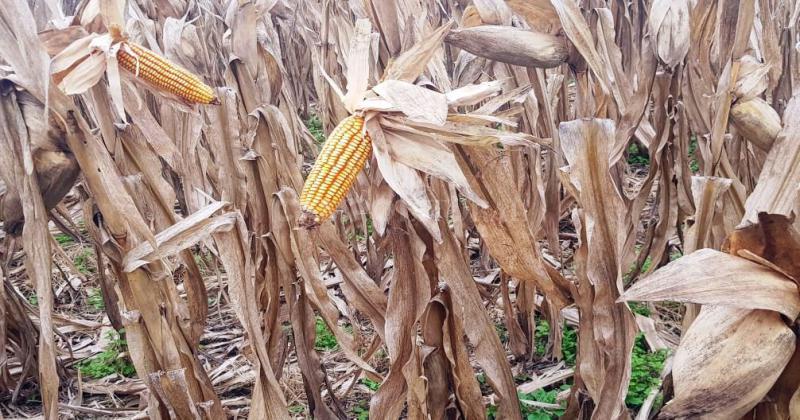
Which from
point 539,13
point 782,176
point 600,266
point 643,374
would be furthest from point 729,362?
point 643,374

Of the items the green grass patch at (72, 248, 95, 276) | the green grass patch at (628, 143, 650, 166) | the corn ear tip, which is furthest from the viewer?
the green grass patch at (628, 143, 650, 166)

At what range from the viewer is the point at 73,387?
274cm

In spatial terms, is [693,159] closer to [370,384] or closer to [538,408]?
[538,408]

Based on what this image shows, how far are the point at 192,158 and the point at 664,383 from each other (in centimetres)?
238

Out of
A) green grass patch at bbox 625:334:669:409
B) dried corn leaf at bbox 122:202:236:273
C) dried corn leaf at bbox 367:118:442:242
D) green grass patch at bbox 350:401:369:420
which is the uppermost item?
dried corn leaf at bbox 367:118:442:242

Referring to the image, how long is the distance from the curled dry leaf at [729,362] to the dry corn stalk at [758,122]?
1.67 ft

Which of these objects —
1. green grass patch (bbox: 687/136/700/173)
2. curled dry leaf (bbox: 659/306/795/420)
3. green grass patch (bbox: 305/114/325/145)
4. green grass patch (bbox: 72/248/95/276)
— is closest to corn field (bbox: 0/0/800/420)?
curled dry leaf (bbox: 659/306/795/420)

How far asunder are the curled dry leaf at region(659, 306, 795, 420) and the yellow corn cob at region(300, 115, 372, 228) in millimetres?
795

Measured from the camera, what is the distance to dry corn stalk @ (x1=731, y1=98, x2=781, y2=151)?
4.36 ft

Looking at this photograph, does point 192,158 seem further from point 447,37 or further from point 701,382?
point 701,382

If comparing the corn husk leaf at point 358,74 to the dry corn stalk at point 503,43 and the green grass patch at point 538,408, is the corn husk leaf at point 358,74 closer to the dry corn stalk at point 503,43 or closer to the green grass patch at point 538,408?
the dry corn stalk at point 503,43

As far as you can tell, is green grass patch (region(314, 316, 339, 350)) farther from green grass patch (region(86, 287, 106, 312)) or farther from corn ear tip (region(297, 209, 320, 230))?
corn ear tip (region(297, 209, 320, 230))

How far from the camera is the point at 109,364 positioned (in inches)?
115

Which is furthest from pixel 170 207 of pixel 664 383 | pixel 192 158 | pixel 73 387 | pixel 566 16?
pixel 664 383
